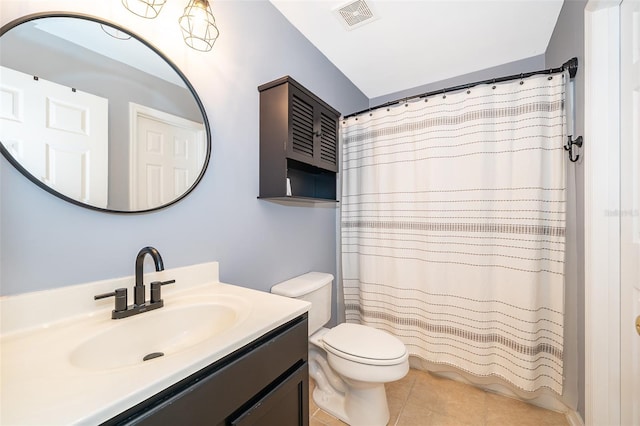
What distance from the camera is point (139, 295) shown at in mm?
887

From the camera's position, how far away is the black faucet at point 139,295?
0.84 metres

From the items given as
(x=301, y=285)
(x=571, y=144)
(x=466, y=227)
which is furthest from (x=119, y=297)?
(x=571, y=144)

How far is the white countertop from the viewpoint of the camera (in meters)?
0.45

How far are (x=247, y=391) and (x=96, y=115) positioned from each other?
1003 mm

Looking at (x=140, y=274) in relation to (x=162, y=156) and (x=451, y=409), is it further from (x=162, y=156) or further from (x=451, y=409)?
(x=451, y=409)

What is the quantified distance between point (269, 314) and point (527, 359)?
159 cm

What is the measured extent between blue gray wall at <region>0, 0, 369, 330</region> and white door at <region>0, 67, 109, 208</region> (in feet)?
0.17

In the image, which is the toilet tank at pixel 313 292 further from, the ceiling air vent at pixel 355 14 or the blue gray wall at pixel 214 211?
the ceiling air vent at pixel 355 14

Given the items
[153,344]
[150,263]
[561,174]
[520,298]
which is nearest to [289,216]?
[150,263]

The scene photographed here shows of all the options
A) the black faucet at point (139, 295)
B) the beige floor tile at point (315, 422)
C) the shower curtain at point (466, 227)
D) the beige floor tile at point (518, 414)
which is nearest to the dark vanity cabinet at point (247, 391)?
the black faucet at point (139, 295)

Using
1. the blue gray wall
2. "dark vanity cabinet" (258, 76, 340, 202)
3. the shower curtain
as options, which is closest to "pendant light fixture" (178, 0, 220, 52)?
the blue gray wall

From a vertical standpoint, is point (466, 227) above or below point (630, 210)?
below

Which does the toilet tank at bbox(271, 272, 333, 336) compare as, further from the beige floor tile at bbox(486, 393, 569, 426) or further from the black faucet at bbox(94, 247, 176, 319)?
the beige floor tile at bbox(486, 393, 569, 426)

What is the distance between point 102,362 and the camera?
0.72 m
